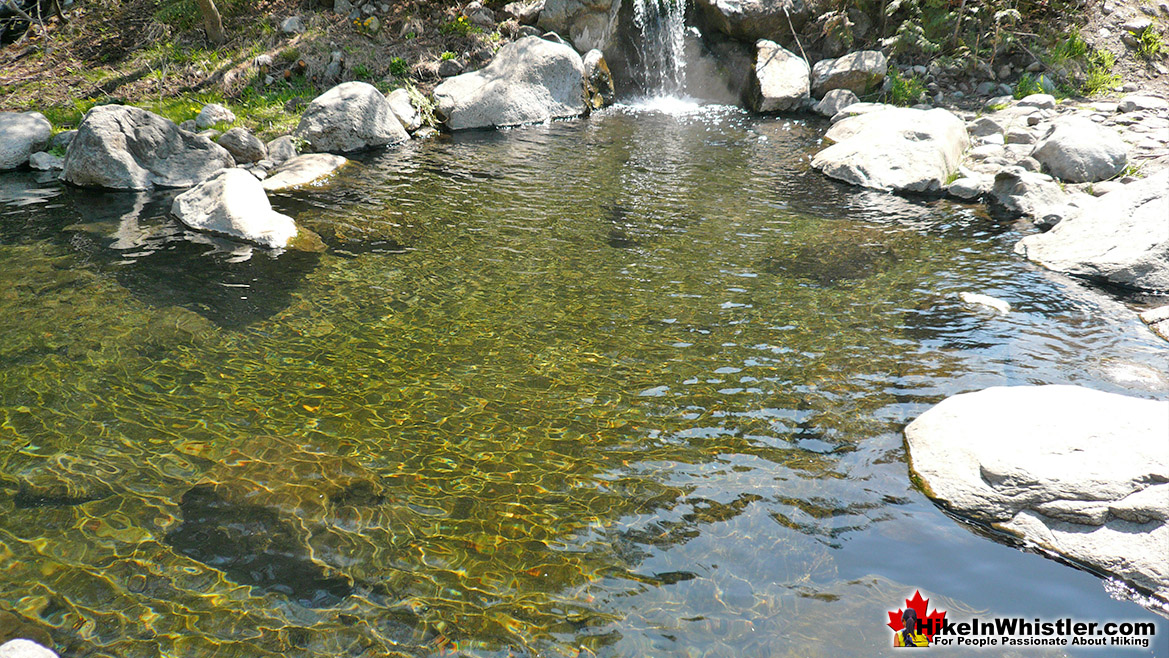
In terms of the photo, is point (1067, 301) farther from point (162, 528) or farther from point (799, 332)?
point (162, 528)

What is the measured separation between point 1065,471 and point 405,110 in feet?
47.6

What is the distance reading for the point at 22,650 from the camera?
3.32 meters

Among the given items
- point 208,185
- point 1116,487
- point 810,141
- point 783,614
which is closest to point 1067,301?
point 1116,487

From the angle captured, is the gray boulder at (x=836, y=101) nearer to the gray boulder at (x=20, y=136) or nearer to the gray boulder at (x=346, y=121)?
the gray boulder at (x=346, y=121)

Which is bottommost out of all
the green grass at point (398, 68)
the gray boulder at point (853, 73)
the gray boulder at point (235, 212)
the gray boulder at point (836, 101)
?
the gray boulder at point (235, 212)

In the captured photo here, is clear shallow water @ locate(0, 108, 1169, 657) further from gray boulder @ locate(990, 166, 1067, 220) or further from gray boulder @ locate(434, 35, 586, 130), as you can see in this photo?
gray boulder @ locate(434, 35, 586, 130)

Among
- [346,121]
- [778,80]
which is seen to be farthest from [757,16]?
[346,121]

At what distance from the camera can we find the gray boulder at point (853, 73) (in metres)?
16.8

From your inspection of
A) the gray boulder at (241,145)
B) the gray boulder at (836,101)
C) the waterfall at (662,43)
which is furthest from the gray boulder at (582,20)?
the gray boulder at (241,145)

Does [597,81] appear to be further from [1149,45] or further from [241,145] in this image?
[1149,45]

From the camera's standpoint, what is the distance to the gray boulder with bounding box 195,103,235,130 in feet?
46.8

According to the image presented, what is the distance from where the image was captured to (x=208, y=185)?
408 inches

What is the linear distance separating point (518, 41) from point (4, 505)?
1525cm

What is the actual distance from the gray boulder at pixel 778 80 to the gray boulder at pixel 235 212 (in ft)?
39.9
